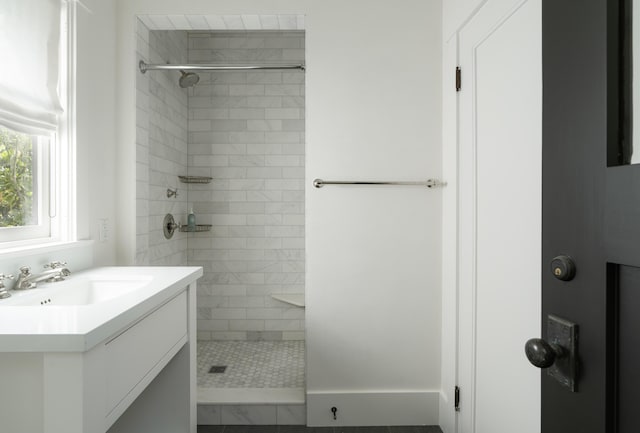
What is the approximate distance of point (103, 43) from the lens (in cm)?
209

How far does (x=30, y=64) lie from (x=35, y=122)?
0.22 m

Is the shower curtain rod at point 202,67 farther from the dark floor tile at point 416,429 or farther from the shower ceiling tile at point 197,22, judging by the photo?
the dark floor tile at point 416,429

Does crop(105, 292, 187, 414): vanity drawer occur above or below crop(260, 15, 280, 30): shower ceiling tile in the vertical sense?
below

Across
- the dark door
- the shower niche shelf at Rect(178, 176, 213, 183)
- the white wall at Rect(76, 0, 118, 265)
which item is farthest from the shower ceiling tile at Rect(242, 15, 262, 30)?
the dark door

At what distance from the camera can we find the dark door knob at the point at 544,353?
2.20 feet

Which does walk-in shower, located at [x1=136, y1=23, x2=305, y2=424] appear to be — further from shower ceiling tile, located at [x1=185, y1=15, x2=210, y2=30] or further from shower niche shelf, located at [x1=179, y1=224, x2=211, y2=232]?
shower ceiling tile, located at [x1=185, y1=15, x2=210, y2=30]

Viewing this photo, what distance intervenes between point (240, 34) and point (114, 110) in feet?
5.27

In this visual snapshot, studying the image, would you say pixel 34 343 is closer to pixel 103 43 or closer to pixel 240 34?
pixel 103 43

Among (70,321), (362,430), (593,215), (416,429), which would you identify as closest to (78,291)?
(70,321)

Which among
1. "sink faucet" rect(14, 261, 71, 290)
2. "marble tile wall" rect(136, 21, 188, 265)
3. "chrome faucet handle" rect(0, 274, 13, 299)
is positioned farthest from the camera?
"marble tile wall" rect(136, 21, 188, 265)

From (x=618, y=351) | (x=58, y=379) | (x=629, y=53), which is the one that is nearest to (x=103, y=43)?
(x=58, y=379)

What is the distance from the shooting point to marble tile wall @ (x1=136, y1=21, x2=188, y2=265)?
7.53 ft

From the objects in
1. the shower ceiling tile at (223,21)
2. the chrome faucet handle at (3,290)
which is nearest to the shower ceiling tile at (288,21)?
the shower ceiling tile at (223,21)

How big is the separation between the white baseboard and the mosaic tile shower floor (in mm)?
271
